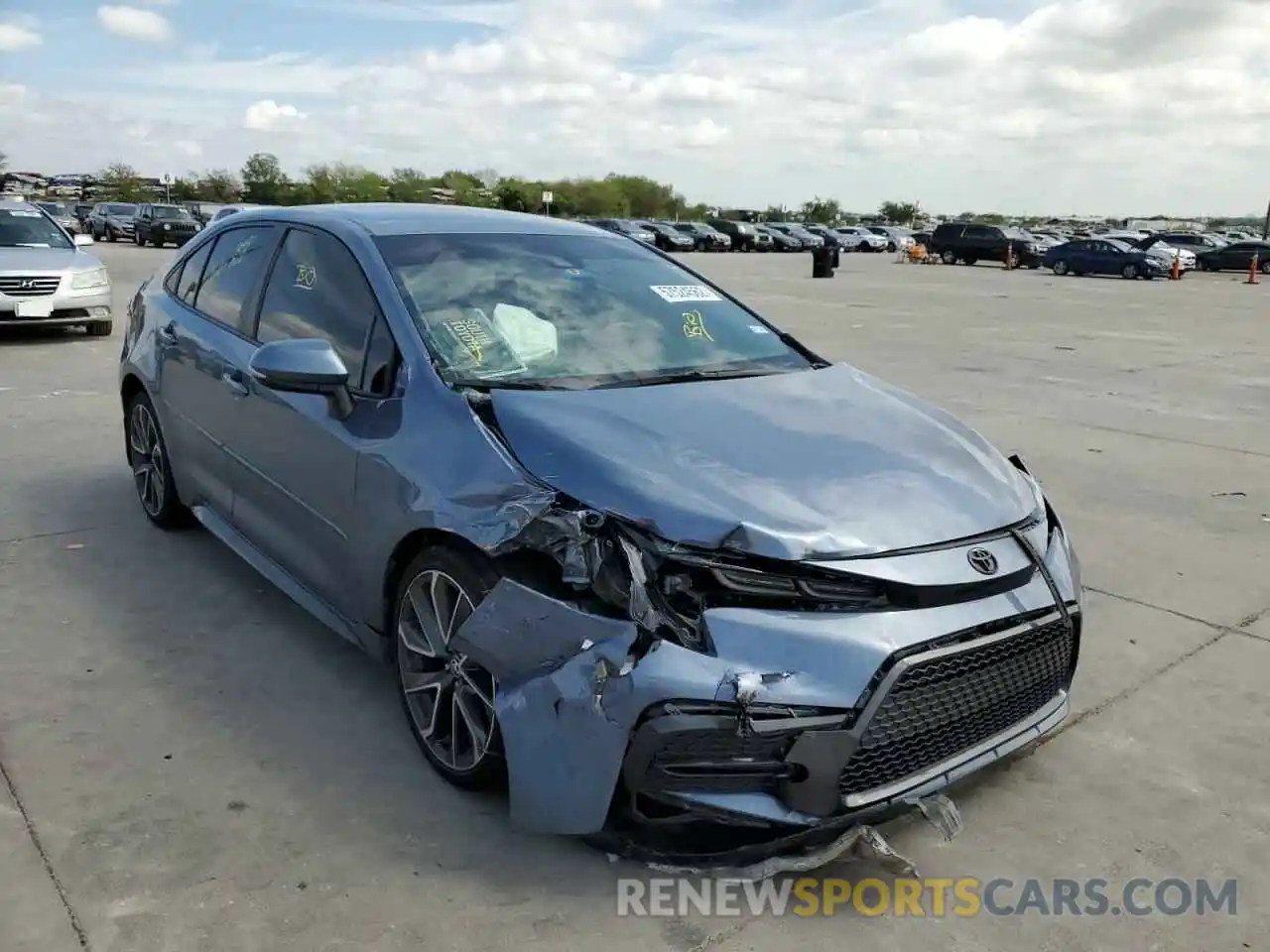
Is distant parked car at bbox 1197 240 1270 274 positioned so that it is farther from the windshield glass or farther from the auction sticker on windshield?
the windshield glass

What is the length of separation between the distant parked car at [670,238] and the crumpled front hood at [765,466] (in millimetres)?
46288

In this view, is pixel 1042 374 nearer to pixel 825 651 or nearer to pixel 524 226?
pixel 524 226

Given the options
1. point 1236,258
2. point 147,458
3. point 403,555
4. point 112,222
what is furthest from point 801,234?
point 403,555

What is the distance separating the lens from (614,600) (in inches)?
102

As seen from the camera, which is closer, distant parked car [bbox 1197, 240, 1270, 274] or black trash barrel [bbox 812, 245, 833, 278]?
black trash barrel [bbox 812, 245, 833, 278]

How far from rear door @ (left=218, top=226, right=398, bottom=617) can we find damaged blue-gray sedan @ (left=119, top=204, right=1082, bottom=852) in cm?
1

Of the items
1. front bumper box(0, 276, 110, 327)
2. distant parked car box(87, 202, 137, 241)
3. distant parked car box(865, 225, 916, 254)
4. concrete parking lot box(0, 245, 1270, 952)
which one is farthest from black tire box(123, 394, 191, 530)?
distant parked car box(865, 225, 916, 254)

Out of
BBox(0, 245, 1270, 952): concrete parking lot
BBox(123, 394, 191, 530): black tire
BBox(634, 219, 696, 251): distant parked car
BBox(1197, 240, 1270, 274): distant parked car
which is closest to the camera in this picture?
BBox(0, 245, 1270, 952): concrete parking lot

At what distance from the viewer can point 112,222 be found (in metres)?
41.0

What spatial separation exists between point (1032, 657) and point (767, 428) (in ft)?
3.17

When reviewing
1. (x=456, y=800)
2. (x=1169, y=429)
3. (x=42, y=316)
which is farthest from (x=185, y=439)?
(x=42, y=316)

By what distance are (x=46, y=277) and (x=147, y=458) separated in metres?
7.78

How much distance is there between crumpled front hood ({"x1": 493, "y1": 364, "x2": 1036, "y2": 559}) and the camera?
265cm

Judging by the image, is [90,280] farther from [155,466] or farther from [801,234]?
[801,234]
